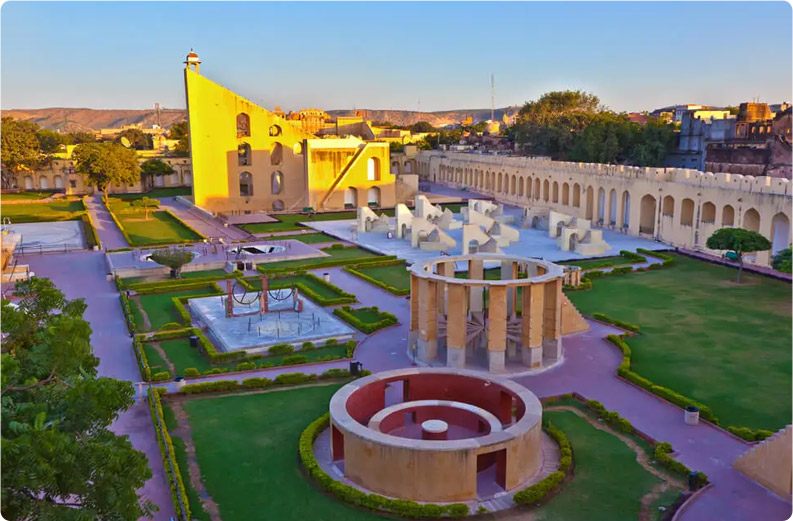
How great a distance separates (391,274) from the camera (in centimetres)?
3444

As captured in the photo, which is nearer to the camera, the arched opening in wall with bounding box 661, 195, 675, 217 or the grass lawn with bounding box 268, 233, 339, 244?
the arched opening in wall with bounding box 661, 195, 675, 217

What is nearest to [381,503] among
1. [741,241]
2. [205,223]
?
[741,241]

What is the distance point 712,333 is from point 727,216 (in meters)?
16.2

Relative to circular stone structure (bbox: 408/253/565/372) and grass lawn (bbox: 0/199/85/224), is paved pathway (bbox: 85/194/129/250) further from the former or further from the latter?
circular stone structure (bbox: 408/253/565/372)

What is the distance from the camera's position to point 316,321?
84.4 feet

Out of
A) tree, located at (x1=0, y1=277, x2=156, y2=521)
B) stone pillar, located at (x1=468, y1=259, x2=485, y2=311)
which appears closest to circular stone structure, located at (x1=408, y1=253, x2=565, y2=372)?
stone pillar, located at (x1=468, y1=259, x2=485, y2=311)

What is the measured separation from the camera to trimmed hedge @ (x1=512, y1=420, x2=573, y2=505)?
13.8m

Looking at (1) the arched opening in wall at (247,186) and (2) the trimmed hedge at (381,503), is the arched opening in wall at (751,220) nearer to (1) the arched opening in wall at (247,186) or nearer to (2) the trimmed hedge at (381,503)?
(2) the trimmed hedge at (381,503)

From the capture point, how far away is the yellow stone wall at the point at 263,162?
188 ft

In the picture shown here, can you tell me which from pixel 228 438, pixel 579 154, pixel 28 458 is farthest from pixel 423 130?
pixel 28 458

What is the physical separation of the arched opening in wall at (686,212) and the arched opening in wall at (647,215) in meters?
3.61

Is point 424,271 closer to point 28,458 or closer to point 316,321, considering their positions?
point 316,321

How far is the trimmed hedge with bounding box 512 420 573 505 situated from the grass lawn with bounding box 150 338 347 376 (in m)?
8.91

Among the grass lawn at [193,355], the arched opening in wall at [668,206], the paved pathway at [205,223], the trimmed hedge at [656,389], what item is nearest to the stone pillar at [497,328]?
the trimmed hedge at [656,389]
